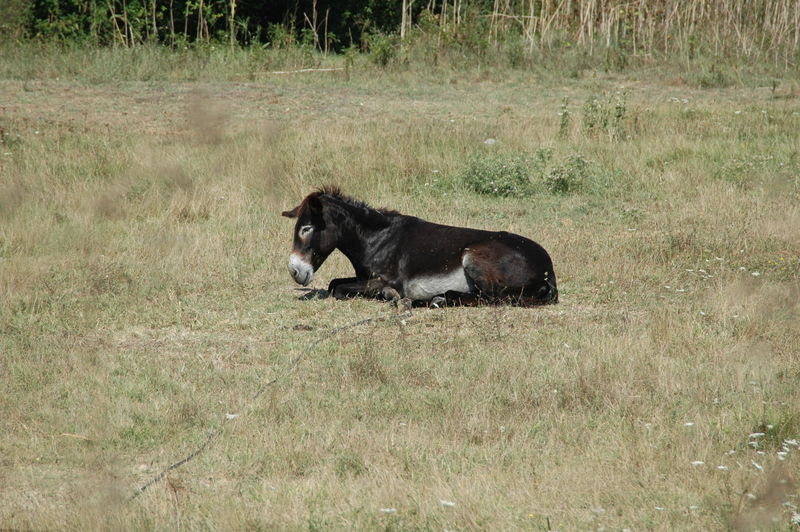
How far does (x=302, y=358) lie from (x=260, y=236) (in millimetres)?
4411

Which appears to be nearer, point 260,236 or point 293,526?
point 293,526

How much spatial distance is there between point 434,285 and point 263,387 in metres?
2.94

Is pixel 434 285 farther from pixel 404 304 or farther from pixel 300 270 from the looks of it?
pixel 300 270

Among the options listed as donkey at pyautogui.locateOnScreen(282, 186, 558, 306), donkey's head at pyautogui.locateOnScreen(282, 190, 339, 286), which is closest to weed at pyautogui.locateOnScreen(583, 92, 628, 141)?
donkey at pyautogui.locateOnScreen(282, 186, 558, 306)

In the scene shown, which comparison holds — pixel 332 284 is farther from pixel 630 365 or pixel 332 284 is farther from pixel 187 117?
pixel 187 117

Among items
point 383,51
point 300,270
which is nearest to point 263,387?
point 300,270

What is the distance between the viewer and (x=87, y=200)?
42.0ft

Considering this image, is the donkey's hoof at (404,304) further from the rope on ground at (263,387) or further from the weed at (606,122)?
the weed at (606,122)

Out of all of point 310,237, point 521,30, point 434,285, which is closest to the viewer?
point 310,237

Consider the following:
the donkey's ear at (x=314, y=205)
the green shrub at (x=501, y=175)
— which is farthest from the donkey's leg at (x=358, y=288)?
the green shrub at (x=501, y=175)

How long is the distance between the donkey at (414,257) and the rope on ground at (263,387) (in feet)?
1.87

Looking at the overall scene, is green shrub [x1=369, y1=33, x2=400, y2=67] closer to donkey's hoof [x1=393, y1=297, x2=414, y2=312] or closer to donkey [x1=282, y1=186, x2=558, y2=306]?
donkey [x1=282, y1=186, x2=558, y2=306]

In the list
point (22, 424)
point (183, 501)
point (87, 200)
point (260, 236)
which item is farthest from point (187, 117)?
point (183, 501)

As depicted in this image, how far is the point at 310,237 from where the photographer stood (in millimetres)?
9289
